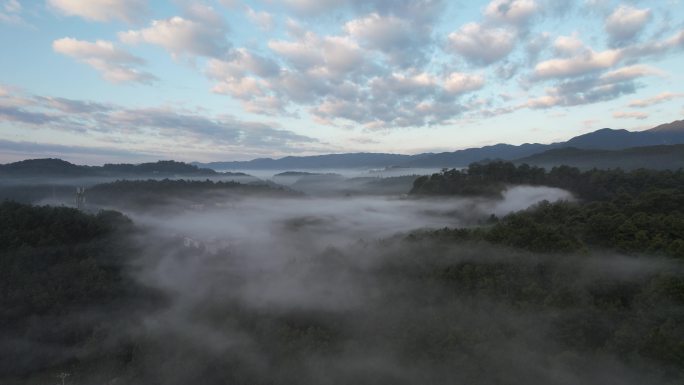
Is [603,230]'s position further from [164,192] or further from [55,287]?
[164,192]

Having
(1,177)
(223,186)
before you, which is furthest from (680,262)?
(1,177)

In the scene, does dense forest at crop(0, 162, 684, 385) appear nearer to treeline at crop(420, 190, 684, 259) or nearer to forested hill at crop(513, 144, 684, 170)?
treeline at crop(420, 190, 684, 259)

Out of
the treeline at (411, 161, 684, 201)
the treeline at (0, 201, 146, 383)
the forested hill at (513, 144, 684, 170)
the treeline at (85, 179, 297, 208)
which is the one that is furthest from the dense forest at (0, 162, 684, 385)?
the treeline at (85, 179, 297, 208)

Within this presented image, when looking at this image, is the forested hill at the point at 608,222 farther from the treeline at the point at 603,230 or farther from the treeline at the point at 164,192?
the treeline at the point at 164,192

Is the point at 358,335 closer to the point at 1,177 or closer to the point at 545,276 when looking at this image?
the point at 545,276

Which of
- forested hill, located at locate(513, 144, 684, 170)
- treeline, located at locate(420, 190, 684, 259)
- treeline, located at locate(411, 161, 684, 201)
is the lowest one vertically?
treeline, located at locate(420, 190, 684, 259)

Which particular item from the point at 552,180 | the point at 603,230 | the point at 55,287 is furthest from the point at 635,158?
the point at 55,287
